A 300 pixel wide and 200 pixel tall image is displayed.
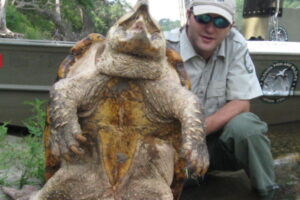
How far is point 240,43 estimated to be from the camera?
107 inches

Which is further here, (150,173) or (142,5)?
(150,173)

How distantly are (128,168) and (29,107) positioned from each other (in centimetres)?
275

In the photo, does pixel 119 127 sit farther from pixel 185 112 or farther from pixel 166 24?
pixel 166 24

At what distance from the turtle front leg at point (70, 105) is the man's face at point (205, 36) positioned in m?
0.92

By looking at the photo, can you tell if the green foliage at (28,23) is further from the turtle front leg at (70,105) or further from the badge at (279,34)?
the turtle front leg at (70,105)

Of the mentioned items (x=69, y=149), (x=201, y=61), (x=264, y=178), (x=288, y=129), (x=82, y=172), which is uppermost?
(x=201, y=61)

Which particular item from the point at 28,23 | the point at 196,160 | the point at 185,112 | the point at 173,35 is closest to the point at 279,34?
the point at 173,35

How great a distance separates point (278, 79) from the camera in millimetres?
4484

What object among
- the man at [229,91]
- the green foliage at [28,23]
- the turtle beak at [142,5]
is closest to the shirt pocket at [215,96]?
the man at [229,91]

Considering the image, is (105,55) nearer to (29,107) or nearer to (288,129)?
(29,107)

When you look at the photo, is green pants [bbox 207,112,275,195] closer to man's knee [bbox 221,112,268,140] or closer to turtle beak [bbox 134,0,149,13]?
man's knee [bbox 221,112,268,140]

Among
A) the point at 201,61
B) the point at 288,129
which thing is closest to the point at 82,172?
the point at 201,61

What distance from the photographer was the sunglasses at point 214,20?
241cm

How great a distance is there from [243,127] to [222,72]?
384 millimetres
